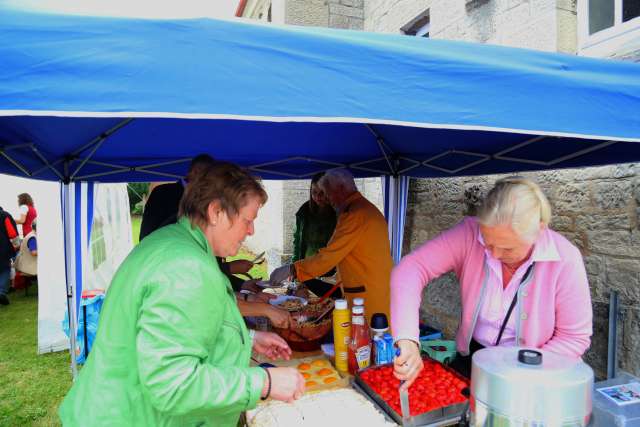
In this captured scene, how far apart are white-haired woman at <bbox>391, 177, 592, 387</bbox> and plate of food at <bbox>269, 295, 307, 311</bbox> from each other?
0.83m

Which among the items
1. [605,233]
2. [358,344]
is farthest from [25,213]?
[605,233]

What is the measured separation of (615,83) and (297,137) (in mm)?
2246

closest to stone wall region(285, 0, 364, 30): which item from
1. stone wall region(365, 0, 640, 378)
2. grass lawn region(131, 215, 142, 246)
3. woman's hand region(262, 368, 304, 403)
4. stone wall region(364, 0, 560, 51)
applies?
stone wall region(364, 0, 560, 51)

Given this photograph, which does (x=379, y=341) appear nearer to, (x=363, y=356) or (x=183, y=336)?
(x=363, y=356)

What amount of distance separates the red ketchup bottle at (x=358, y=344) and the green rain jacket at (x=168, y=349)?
2.01 ft

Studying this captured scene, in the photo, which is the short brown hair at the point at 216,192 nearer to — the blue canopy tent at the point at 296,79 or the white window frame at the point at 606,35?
the blue canopy tent at the point at 296,79

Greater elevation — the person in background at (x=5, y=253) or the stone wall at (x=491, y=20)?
the stone wall at (x=491, y=20)

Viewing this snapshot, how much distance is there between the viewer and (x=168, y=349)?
1.00 meters

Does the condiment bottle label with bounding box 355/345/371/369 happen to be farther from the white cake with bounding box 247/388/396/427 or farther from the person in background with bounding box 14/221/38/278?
the person in background with bounding box 14/221/38/278

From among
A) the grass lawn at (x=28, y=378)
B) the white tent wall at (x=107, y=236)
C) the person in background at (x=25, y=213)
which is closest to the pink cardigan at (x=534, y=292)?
the grass lawn at (x=28, y=378)

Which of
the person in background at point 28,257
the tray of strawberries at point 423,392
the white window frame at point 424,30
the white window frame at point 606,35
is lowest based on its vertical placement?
the person in background at point 28,257

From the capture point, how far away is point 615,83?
148 centimetres

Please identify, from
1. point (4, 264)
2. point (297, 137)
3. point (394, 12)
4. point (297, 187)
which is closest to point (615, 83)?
point (297, 137)

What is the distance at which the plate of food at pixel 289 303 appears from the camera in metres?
2.44
